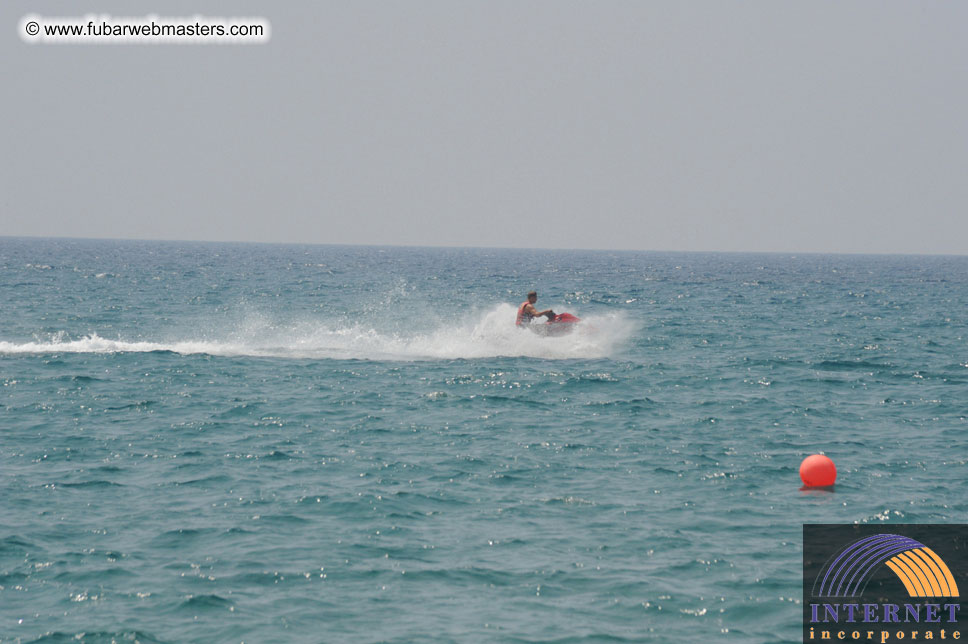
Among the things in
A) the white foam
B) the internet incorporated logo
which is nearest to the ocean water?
the white foam

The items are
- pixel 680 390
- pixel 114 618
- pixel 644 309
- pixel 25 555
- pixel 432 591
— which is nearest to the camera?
pixel 114 618

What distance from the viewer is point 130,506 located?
1291 centimetres

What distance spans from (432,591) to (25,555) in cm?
500

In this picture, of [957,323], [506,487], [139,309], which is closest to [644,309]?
[957,323]

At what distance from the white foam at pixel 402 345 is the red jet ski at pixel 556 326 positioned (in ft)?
0.81

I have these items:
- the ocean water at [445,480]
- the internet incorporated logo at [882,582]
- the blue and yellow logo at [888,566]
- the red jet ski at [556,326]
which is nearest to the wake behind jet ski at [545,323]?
the red jet ski at [556,326]

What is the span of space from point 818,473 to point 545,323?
14818 millimetres

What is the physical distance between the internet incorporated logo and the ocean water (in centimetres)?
33

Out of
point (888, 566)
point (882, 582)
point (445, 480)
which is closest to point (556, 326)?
point (445, 480)

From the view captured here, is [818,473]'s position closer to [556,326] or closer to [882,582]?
[882,582]

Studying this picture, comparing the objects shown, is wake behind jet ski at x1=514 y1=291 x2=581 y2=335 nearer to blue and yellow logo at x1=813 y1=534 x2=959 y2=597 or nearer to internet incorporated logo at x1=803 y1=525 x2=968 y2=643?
internet incorporated logo at x1=803 y1=525 x2=968 y2=643

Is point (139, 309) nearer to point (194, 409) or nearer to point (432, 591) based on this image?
point (194, 409)

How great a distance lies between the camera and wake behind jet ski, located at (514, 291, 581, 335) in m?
28.0

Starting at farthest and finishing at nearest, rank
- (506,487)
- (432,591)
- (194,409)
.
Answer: (194,409), (506,487), (432,591)
